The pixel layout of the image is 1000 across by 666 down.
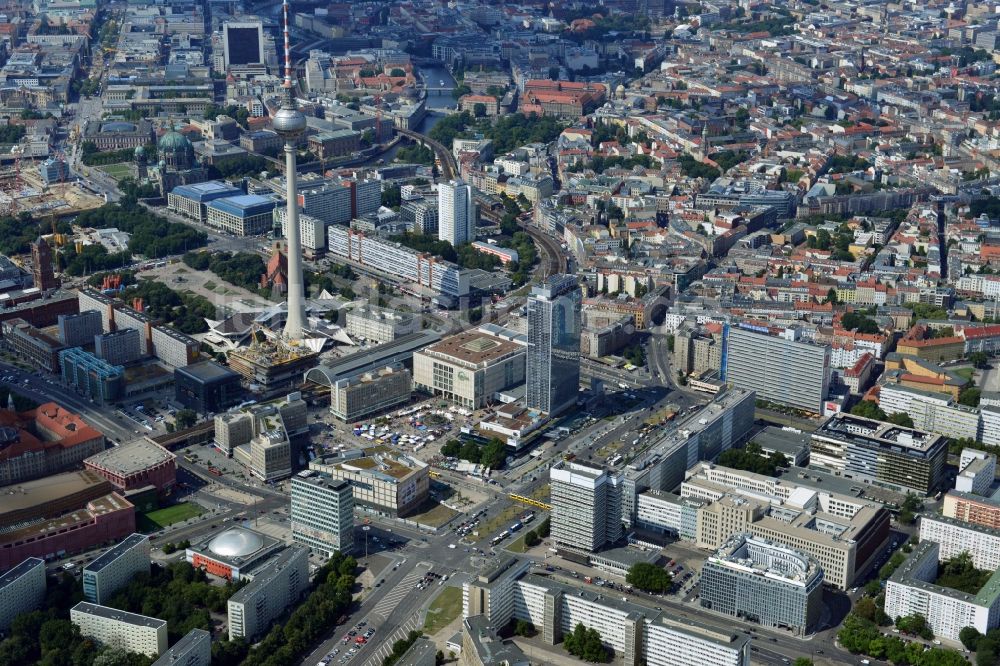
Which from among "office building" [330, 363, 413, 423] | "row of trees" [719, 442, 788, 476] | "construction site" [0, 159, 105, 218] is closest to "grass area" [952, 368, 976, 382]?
"row of trees" [719, 442, 788, 476]

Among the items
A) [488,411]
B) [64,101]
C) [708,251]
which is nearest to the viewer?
[488,411]

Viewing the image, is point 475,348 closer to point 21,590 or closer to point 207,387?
point 207,387

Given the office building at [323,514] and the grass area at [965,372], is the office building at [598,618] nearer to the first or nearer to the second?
the office building at [323,514]

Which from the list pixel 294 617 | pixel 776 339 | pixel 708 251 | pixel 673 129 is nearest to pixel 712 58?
pixel 673 129

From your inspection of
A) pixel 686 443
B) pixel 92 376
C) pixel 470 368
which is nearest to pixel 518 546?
pixel 686 443

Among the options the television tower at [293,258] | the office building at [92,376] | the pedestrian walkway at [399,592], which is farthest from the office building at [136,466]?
the television tower at [293,258]

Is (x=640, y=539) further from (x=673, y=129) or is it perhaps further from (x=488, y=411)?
(x=673, y=129)

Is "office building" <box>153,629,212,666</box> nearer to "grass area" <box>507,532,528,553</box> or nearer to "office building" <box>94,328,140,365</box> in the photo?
"grass area" <box>507,532,528,553</box>
